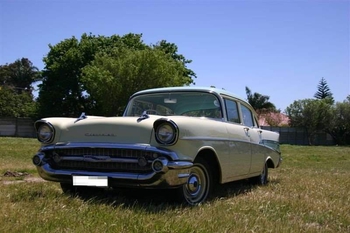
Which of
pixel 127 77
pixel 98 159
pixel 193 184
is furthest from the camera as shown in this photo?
pixel 127 77

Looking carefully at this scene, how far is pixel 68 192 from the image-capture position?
5000 mm

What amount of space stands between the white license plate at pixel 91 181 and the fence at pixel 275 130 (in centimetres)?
3446

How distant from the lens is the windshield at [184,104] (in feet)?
18.4

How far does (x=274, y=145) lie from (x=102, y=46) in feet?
107

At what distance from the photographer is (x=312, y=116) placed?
1896 inches

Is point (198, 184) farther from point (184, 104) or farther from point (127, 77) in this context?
point (127, 77)

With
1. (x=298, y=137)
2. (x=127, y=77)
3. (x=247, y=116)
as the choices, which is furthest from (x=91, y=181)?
(x=298, y=137)

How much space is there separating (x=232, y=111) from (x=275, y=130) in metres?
41.8

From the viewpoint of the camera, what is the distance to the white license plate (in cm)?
435

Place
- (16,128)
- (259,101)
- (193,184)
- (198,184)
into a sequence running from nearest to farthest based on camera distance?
(193,184) < (198,184) < (16,128) < (259,101)

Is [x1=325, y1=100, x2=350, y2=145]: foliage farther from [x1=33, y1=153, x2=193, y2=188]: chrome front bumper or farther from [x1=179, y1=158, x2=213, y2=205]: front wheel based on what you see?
[x1=33, y1=153, x2=193, y2=188]: chrome front bumper

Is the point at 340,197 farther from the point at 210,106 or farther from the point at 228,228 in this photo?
the point at 228,228

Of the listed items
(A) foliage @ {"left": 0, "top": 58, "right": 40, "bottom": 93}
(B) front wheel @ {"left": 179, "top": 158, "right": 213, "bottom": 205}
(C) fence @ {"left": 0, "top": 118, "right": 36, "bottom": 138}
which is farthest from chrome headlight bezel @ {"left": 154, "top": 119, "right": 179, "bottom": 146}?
(A) foliage @ {"left": 0, "top": 58, "right": 40, "bottom": 93}

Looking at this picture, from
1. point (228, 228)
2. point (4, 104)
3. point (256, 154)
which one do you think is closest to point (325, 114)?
point (4, 104)
